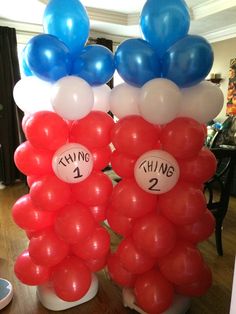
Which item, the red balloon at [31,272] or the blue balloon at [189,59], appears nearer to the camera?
the blue balloon at [189,59]

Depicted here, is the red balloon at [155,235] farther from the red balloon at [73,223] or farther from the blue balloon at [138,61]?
the blue balloon at [138,61]

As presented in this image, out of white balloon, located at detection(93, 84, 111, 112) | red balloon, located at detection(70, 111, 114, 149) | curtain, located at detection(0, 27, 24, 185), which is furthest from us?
curtain, located at detection(0, 27, 24, 185)

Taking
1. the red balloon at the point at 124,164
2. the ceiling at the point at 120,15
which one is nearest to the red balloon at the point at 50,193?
the red balloon at the point at 124,164

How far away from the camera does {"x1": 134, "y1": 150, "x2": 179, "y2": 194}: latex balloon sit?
114 centimetres

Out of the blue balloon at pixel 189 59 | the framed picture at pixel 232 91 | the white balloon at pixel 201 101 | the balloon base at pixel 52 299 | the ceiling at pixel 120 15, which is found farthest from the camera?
the framed picture at pixel 232 91

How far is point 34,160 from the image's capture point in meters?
1.32

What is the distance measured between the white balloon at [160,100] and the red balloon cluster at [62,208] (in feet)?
0.88

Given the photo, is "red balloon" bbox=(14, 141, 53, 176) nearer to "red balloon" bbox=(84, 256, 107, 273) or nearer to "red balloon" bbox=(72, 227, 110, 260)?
"red balloon" bbox=(72, 227, 110, 260)

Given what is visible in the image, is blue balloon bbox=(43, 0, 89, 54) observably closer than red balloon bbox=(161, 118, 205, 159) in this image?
No

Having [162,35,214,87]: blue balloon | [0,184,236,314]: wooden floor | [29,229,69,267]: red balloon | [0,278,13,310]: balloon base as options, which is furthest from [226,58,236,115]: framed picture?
[0,278,13,310]: balloon base

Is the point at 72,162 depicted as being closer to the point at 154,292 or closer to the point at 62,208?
the point at 62,208

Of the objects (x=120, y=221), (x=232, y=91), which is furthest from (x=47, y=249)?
(x=232, y=91)

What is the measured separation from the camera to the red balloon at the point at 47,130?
4.03ft

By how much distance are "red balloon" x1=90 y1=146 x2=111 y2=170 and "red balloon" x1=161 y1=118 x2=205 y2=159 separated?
1.26 feet
